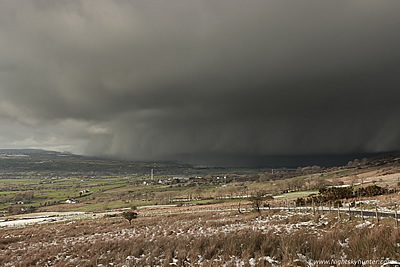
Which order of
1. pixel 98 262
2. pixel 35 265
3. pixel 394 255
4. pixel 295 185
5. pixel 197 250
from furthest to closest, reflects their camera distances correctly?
pixel 295 185
pixel 35 265
pixel 98 262
pixel 197 250
pixel 394 255

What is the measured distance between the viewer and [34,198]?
197000mm

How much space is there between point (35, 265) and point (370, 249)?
68.5 ft

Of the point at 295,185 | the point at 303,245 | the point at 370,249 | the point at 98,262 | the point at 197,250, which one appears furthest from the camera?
the point at 295,185

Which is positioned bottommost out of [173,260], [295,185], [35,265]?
[295,185]

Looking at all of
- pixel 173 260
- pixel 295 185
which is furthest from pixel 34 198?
pixel 173 260

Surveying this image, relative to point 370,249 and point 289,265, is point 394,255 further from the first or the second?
point 289,265

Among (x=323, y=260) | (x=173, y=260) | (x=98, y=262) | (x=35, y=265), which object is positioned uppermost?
(x=323, y=260)

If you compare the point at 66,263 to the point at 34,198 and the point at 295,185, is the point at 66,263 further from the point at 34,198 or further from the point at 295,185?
the point at 34,198

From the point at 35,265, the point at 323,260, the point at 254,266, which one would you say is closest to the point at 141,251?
the point at 35,265

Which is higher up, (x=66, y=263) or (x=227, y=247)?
(x=227, y=247)

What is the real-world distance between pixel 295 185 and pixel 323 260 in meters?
150

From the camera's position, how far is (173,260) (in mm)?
11781

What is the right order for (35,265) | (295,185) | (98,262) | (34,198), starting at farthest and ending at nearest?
(34,198) → (295,185) → (35,265) → (98,262)

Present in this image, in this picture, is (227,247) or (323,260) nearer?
(323,260)
